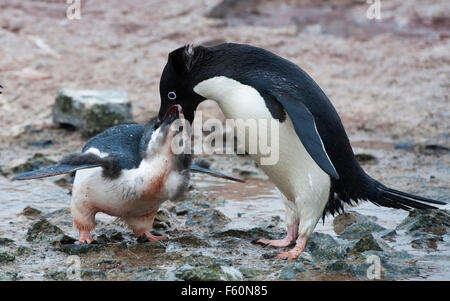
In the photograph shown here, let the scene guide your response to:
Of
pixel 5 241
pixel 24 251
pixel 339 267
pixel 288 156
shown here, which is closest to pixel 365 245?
pixel 339 267

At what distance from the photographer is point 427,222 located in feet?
16.7

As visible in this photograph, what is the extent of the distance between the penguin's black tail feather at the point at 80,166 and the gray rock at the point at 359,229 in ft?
5.43

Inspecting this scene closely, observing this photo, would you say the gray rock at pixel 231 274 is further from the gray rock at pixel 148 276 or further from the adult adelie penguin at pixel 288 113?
the adult adelie penguin at pixel 288 113

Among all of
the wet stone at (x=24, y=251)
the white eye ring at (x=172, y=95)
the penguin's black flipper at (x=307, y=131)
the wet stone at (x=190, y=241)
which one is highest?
the white eye ring at (x=172, y=95)

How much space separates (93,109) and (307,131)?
413 cm

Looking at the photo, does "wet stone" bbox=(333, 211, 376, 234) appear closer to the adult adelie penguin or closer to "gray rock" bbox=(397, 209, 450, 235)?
"gray rock" bbox=(397, 209, 450, 235)

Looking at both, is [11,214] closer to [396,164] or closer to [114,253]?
[114,253]

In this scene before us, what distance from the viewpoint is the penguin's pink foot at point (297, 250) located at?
4562mm

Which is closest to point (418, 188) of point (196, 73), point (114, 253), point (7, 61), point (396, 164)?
point (396, 164)

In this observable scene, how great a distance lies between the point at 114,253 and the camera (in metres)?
4.61

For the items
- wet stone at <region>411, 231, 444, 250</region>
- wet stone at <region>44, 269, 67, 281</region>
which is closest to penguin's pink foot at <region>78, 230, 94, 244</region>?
wet stone at <region>44, 269, 67, 281</region>

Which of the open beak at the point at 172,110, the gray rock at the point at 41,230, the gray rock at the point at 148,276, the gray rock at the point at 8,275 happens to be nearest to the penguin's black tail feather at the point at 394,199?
the open beak at the point at 172,110

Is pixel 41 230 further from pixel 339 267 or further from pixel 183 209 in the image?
pixel 339 267
